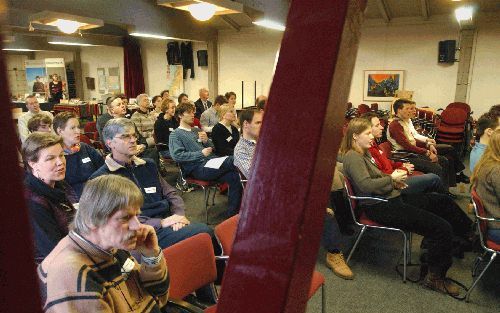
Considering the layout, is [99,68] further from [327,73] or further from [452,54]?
[327,73]

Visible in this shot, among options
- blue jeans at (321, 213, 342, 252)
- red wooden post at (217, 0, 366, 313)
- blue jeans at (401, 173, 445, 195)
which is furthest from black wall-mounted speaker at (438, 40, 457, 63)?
red wooden post at (217, 0, 366, 313)

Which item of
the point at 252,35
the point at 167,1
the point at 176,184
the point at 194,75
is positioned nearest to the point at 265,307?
the point at 167,1

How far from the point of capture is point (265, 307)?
30 centimetres

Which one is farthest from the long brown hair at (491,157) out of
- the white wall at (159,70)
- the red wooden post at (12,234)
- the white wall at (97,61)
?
the white wall at (97,61)

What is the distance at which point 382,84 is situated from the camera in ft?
31.9

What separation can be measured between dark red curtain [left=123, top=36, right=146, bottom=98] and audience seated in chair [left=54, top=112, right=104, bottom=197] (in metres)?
10.3

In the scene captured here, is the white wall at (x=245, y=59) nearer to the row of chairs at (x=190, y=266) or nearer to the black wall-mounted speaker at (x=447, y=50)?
the black wall-mounted speaker at (x=447, y=50)

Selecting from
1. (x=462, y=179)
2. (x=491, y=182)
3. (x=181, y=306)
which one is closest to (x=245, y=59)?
(x=462, y=179)

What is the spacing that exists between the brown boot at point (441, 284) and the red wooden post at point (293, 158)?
10.00 feet

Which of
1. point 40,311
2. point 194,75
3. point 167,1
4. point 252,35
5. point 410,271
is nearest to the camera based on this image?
point 40,311

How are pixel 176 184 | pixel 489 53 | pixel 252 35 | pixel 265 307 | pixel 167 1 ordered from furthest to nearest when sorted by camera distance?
1. pixel 252 35
2. pixel 489 53
3. pixel 176 184
4. pixel 167 1
5. pixel 265 307

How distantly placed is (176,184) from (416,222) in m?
3.79

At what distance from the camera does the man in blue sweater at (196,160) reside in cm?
423

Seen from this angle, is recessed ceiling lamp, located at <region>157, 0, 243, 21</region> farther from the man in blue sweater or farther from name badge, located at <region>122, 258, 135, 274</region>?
name badge, located at <region>122, 258, 135, 274</region>
